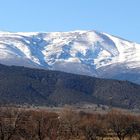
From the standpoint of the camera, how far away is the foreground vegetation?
95.9 m

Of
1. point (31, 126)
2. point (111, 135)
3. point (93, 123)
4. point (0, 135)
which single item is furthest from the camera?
point (111, 135)

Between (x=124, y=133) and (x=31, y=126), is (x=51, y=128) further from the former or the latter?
(x=124, y=133)

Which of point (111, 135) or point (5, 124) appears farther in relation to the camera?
point (111, 135)

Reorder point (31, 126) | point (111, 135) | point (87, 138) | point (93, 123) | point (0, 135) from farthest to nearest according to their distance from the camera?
point (111, 135) → point (93, 123) → point (87, 138) → point (31, 126) → point (0, 135)

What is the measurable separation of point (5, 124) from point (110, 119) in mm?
59767

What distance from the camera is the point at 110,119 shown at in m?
148

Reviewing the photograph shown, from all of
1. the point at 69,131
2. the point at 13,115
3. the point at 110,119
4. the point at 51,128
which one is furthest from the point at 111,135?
the point at 13,115

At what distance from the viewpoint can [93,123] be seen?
458 ft

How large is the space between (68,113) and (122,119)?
17.9 m

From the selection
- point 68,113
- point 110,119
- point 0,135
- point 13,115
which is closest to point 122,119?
point 110,119

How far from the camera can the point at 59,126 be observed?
125 meters

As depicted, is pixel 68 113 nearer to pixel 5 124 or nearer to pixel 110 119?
pixel 110 119

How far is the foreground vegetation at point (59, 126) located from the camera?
315ft

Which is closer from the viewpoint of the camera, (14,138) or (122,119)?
(14,138)
